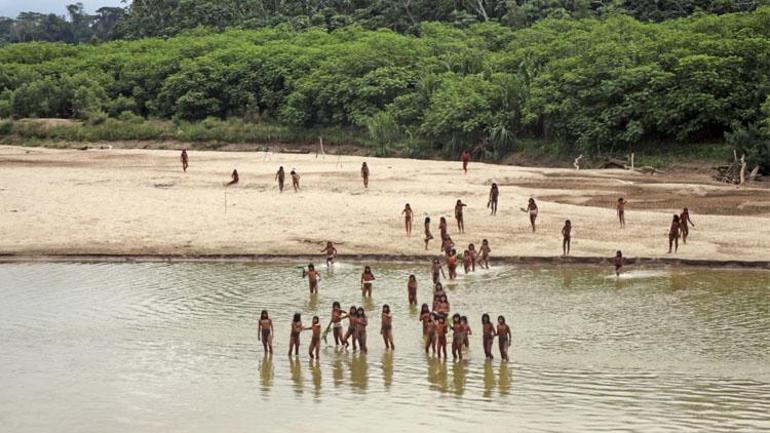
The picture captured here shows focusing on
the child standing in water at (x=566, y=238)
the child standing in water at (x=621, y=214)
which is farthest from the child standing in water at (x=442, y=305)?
the child standing in water at (x=621, y=214)

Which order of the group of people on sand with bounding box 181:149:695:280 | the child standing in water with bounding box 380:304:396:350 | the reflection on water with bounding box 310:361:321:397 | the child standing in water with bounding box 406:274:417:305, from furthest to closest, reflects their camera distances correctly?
1. the group of people on sand with bounding box 181:149:695:280
2. the child standing in water with bounding box 406:274:417:305
3. the child standing in water with bounding box 380:304:396:350
4. the reflection on water with bounding box 310:361:321:397

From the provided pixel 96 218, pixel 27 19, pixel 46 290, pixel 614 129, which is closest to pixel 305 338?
pixel 46 290

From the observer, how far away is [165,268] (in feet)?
98.1

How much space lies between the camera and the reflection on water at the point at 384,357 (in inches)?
669

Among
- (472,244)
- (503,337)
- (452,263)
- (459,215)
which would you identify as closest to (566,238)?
(472,244)

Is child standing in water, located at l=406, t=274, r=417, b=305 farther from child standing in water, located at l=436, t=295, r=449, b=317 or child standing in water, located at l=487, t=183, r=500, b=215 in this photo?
child standing in water, located at l=487, t=183, r=500, b=215

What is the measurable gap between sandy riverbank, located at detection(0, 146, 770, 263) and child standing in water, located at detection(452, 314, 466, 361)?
10.2m

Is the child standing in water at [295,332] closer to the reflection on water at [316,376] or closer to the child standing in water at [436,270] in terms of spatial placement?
the reflection on water at [316,376]

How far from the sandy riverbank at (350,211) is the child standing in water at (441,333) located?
10210 mm

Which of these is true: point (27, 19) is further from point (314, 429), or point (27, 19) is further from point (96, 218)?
point (314, 429)

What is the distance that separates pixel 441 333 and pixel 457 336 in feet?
0.96

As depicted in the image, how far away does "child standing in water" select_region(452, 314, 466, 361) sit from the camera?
65.8 feet

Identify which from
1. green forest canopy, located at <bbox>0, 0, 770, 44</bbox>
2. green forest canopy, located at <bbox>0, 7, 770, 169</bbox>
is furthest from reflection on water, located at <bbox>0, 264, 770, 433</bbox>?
green forest canopy, located at <bbox>0, 0, 770, 44</bbox>

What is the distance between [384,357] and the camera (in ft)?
67.9
